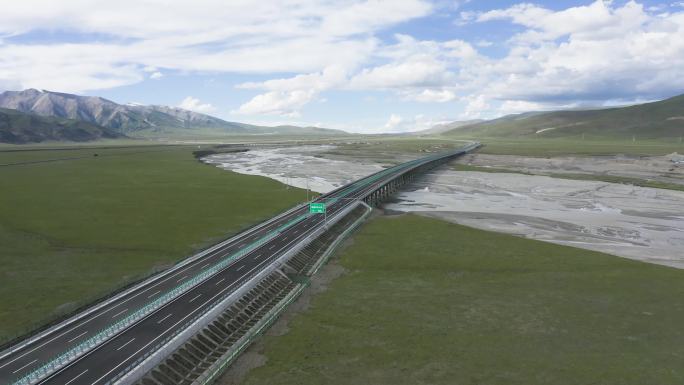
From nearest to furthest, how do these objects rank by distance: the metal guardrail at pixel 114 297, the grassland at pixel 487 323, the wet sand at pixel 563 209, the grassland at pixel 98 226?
the grassland at pixel 487 323 → the metal guardrail at pixel 114 297 → the grassland at pixel 98 226 → the wet sand at pixel 563 209

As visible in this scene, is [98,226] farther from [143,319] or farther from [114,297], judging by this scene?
[143,319]

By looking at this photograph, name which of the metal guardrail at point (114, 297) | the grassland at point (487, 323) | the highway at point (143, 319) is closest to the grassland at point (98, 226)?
the metal guardrail at point (114, 297)

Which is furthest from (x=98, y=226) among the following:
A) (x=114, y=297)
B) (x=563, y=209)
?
(x=563, y=209)

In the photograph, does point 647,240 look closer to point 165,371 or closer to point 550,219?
point 550,219

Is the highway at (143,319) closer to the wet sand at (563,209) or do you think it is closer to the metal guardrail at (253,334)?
the metal guardrail at (253,334)

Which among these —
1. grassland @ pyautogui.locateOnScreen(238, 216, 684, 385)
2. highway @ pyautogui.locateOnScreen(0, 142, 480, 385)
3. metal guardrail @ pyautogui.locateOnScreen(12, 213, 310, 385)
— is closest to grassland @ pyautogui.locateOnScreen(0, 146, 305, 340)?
highway @ pyautogui.locateOnScreen(0, 142, 480, 385)
